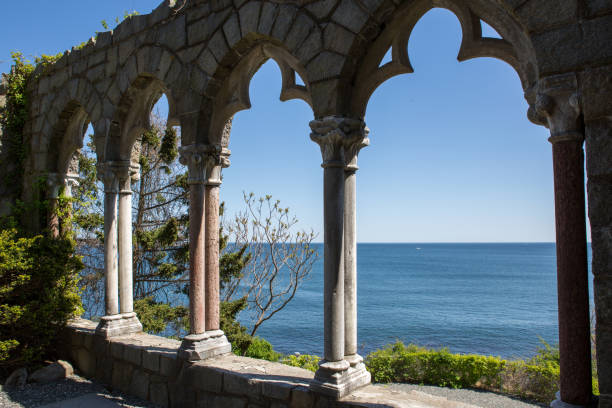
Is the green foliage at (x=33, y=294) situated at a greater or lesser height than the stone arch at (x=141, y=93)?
lesser

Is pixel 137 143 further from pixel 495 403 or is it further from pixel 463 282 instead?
pixel 463 282

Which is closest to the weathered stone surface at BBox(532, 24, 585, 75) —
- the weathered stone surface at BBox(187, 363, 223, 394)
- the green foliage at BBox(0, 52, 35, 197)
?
the weathered stone surface at BBox(187, 363, 223, 394)

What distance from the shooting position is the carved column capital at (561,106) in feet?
7.42

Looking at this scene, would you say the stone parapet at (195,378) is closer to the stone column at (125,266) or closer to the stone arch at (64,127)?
the stone column at (125,266)

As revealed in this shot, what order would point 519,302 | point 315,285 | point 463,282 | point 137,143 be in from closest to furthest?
point 137,143, point 519,302, point 315,285, point 463,282

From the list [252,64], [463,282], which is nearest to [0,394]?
[252,64]

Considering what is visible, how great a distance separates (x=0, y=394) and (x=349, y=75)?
16.0 feet

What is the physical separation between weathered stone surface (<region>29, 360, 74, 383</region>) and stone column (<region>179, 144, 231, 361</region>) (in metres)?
2.07

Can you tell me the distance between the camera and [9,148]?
6855 mm

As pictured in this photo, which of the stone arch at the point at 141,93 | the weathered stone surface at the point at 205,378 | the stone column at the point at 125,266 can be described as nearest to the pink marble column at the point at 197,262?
the weathered stone surface at the point at 205,378

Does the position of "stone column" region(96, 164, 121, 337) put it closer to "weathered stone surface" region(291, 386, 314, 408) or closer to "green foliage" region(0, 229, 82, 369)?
"green foliage" region(0, 229, 82, 369)

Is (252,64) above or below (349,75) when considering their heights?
above

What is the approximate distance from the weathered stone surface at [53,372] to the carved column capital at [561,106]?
5586 millimetres

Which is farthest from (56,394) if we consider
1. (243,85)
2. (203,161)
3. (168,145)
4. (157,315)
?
(168,145)
